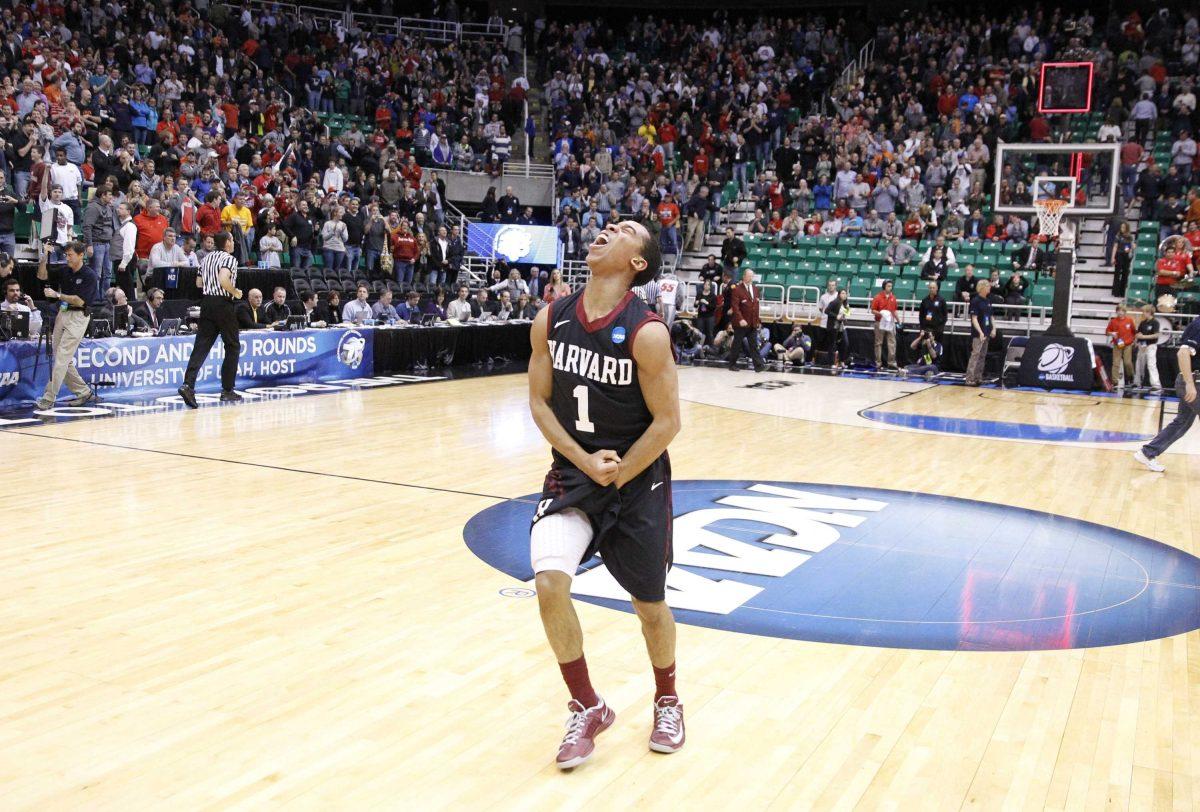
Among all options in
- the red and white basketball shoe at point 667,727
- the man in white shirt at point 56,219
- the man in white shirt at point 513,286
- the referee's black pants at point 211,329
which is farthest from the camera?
the man in white shirt at point 513,286

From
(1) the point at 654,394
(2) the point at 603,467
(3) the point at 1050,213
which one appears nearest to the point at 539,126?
(3) the point at 1050,213

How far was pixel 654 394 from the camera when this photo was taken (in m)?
3.78

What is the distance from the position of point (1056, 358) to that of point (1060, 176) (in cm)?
329

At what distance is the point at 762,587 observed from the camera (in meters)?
6.02

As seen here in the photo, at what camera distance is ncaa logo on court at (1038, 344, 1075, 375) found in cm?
1738

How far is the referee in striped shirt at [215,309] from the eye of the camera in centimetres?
1192

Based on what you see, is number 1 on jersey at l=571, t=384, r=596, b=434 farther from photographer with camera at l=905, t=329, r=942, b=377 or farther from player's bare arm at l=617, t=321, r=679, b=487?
photographer with camera at l=905, t=329, r=942, b=377

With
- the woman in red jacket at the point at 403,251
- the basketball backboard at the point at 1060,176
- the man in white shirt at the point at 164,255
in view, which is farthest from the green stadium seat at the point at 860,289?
the man in white shirt at the point at 164,255

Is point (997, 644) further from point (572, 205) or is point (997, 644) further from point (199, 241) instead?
point (572, 205)

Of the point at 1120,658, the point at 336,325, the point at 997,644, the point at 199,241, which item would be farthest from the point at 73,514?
the point at 199,241

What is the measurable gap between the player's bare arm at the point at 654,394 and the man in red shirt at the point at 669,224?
20269 mm

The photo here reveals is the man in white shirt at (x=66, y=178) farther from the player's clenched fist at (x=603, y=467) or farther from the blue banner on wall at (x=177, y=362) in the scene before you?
the player's clenched fist at (x=603, y=467)

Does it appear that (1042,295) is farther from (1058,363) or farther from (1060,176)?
(1058,363)

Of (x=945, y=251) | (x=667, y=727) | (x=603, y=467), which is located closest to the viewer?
(x=603, y=467)
